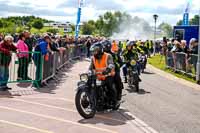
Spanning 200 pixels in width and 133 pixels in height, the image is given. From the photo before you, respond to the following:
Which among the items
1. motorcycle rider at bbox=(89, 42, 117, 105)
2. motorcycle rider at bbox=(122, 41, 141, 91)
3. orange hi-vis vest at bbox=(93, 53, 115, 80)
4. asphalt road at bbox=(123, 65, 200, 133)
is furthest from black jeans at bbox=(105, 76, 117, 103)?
motorcycle rider at bbox=(122, 41, 141, 91)

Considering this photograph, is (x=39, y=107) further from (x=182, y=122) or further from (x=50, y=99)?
(x=182, y=122)

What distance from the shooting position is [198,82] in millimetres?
18891

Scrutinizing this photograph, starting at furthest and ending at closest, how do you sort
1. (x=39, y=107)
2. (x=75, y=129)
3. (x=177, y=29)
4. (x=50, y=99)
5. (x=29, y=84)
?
(x=177, y=29), (x=29, y=84), (x=50, y=99), (x=39, y=107), (x=75, y=129)

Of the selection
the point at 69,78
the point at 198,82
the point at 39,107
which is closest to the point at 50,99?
the point at 39,107

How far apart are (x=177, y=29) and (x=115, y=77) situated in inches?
968

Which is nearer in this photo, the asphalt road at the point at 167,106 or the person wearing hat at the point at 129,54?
the asphalt road at the point at 167,106

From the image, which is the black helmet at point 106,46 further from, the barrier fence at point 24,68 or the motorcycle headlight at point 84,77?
the barrier fence at point 24,68

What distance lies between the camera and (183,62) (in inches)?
853

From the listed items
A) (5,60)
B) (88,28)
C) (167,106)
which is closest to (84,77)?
(167,106)

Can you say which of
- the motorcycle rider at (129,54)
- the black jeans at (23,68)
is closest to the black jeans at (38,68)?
the black jeans at (23,68)

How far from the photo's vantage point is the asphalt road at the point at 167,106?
9.70 meters

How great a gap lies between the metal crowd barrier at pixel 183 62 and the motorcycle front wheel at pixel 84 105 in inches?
422

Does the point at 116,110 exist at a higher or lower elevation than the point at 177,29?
lower

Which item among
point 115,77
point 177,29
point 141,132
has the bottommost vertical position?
point 141,132
